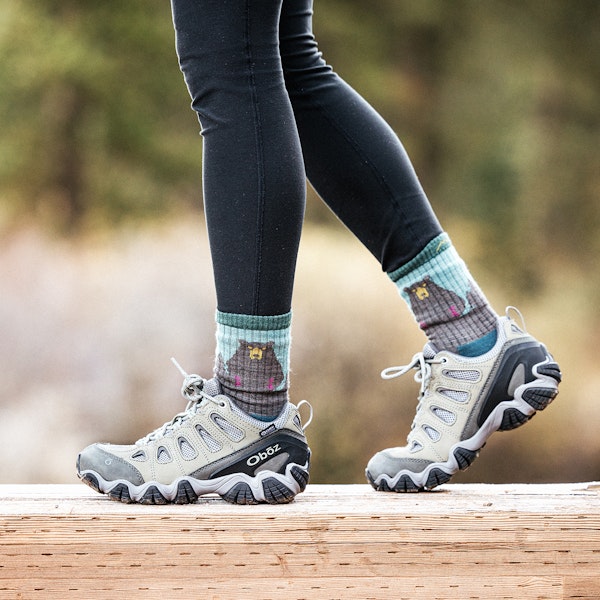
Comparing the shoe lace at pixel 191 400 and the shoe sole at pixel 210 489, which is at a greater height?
the shoe lace at pixel 191 400

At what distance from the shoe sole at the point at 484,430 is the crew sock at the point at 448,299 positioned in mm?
66

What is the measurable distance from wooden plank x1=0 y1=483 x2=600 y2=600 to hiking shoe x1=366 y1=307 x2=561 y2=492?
0.54 ft

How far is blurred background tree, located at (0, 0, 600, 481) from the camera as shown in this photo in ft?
11.0

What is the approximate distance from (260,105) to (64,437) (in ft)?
8.31

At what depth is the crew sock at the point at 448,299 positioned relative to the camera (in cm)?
107

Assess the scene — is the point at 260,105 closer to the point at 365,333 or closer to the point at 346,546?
the point at 346,546

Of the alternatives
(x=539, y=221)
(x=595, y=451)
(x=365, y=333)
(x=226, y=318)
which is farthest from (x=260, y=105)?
(x=539, y=221)

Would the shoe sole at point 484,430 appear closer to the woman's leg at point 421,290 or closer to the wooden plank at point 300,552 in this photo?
the woman's leg at point 421,290

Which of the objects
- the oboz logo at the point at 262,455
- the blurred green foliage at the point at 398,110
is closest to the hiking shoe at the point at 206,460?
the oboz logo at the point at 262,455

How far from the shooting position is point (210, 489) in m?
0.97

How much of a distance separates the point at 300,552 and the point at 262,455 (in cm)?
15

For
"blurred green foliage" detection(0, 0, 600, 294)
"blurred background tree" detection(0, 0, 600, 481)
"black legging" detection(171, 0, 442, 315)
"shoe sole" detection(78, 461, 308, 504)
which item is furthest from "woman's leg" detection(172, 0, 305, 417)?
"blurred green foliage" detection(0, 0, 600, 294)

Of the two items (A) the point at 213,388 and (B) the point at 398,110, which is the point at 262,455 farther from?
(B) the point at 398,110

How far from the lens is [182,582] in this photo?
2.77 ft
